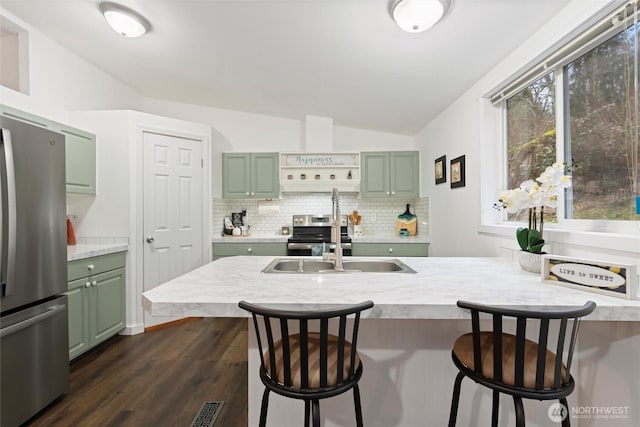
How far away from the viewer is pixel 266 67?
2.61m

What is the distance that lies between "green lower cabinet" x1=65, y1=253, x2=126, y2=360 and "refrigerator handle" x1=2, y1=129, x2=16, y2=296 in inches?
29.0

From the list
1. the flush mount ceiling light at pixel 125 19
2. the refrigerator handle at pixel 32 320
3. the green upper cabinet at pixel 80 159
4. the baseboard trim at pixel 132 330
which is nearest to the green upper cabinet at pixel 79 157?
the green upper cabinet at pixel 80 159

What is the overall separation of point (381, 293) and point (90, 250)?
8.03 ft

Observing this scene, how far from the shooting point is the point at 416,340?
1.37 metres

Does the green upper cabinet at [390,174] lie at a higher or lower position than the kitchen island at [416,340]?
higher

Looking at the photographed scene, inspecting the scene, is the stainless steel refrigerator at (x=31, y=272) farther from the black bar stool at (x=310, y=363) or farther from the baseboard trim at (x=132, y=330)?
the black bar stool at (x=310, y=363)

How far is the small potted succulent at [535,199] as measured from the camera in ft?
4.81

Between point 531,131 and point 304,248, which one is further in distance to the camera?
point 304,248

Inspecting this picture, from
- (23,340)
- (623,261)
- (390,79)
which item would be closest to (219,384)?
(23,340)

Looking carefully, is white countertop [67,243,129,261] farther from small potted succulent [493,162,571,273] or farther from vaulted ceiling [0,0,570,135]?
small potted succulent [493,162,571,273]

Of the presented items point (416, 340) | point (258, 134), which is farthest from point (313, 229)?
point (416, 340)

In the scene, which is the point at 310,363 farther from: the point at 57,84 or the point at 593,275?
the point at 57,84

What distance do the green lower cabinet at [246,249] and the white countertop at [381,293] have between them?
209 cm

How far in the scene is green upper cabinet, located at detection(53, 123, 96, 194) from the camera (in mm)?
2488
